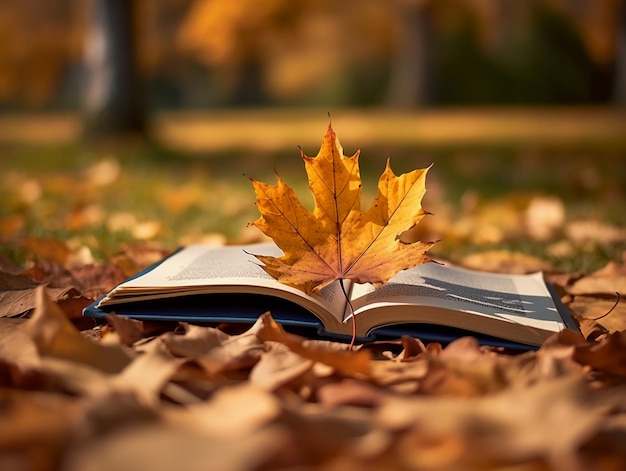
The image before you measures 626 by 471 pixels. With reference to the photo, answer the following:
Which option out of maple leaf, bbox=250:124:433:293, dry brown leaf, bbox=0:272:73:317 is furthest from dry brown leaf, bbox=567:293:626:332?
dry brown leaf, bbox=0:272:73:317

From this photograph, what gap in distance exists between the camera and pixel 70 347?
38.6 inches

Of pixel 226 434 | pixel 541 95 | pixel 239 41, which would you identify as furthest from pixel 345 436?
pixel 239 41

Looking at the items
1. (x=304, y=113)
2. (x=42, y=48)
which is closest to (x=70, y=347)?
(x=304, y=113)

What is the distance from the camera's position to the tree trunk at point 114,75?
22.0ft

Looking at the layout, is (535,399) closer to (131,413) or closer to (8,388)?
(131,413)

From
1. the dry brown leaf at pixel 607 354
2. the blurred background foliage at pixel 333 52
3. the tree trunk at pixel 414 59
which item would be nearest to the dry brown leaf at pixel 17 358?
the dry brown leaf at pixel 607 354

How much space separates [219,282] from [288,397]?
0.33 meters

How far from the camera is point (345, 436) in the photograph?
79 cm

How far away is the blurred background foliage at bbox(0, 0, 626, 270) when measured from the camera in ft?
9.76

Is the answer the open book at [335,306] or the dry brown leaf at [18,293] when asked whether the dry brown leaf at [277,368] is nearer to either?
the open book at [335,306]

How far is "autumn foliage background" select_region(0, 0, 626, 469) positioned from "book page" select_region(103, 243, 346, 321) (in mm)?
76

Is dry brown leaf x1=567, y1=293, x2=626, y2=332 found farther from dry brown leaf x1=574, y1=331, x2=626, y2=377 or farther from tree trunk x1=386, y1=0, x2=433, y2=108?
tree trunk x1=386, y1=0, x2=433, y2=108

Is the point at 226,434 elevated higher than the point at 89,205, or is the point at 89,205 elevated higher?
the point at 226,434

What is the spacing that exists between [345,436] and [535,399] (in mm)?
190
